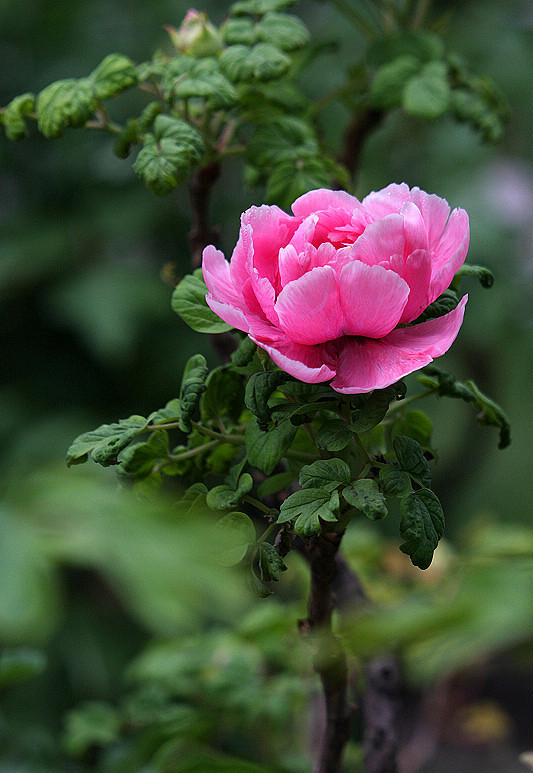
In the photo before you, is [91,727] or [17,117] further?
[91,727]

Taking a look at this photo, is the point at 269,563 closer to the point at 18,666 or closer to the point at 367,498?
the point at 367,498

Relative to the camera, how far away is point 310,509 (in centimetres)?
26

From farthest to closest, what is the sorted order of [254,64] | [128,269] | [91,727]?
1. [128,269]
2. [91,727]
3. [254,64]

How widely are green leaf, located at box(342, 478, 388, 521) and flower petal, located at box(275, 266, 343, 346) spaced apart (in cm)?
5

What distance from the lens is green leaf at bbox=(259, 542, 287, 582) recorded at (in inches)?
10.6

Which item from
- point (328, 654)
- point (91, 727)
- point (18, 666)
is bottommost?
point (91, 727)

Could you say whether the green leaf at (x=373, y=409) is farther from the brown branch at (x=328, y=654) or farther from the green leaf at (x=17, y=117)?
the green leaf at (x=17, y=117)

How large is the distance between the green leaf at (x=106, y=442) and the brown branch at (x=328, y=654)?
87mm

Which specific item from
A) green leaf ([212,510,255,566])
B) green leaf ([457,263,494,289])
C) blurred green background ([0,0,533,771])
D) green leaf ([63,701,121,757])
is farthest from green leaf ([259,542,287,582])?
blurred green background ([0,0,533,771])

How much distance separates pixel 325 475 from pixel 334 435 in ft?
0.05

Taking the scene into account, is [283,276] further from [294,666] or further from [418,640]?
[294,666]

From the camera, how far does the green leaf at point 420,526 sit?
0.26 meters

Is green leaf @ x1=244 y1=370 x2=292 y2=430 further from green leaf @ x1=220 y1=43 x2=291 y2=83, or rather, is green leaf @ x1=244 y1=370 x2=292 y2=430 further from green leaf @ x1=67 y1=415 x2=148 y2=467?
green leaf @ x1=220 y1=43 x2=291 y2=83

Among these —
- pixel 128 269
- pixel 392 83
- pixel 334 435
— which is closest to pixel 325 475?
pixel 334 435
